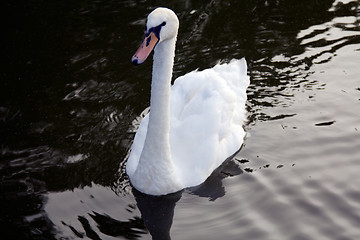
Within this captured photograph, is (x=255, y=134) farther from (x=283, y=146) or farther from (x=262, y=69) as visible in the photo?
(x=262, y=69)

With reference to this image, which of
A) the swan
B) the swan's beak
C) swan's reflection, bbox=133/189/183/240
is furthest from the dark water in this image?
the swan's beak

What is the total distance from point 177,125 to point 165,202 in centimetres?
101

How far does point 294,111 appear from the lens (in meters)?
9.20

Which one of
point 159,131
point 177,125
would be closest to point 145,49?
point 159,131

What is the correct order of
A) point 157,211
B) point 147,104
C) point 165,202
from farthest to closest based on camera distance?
1. point 147,104
2. point 165,202
3. point 157,211

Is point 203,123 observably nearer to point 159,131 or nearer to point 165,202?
point 159,131

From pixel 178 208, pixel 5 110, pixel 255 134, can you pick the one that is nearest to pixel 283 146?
pixel 255 134

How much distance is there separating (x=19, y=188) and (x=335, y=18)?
6.39 metres

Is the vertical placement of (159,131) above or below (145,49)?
below

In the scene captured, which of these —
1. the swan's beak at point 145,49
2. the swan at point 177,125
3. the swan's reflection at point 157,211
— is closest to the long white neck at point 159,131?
the swan at point 177,125

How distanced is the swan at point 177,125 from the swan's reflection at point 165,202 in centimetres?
8

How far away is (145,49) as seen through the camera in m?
6.68

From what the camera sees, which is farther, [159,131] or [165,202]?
[165,202]

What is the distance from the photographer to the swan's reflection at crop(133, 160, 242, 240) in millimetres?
7195
